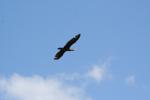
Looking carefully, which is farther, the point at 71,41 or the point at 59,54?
the point at 59,54

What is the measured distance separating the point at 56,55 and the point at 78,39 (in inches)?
130

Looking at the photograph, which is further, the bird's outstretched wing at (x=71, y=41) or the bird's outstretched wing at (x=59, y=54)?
the bird's outstretched wing at (x=59, y=54)

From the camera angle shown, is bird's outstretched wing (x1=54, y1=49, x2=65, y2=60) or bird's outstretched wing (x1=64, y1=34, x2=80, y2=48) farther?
bird's outstretched wing (x1=54, y1=49, x2=65, y2=60)

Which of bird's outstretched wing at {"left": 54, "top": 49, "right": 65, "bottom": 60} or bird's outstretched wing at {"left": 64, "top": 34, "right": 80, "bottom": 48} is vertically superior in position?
bird's outstretched wing at {"left": 64, "top": 34, "right": 80, "bottom": 48}

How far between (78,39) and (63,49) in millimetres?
2308

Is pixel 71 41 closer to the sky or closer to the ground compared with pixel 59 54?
closer to the sky

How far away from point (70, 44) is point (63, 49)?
1.12m

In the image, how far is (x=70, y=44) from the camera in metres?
99.1

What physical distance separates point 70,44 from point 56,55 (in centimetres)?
212

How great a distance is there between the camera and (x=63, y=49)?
99.6 metres

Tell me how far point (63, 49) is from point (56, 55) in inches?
41.2

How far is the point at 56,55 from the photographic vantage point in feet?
327

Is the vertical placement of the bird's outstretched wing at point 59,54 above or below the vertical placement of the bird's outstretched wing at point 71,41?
below
